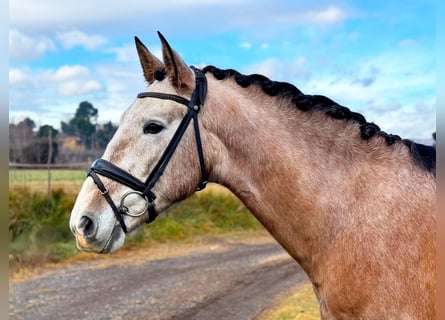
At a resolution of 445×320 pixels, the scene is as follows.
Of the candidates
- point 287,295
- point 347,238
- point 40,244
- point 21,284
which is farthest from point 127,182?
point 40,244

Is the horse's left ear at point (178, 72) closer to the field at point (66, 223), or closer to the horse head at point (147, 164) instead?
the horse head at point (147, 164)

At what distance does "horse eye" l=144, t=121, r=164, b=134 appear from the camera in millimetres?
2697

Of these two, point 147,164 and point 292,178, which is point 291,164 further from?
point 147,164

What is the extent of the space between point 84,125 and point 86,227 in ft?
54.3

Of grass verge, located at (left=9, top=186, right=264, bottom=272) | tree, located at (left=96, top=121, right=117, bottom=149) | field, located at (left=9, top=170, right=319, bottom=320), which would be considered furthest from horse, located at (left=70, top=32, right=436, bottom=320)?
tree, located at (left=96, top=121, right=117, bottom=149)

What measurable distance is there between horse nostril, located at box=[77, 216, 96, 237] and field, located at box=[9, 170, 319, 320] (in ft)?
17.8

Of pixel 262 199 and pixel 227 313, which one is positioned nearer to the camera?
pixel 262 199

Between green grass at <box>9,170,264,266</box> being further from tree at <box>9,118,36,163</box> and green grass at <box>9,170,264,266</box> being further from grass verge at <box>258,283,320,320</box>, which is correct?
grass verge at <box>258,283,320,320</box>

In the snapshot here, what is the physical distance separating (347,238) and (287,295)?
20.5ft

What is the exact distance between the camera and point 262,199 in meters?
2.77

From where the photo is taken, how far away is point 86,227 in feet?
8.52

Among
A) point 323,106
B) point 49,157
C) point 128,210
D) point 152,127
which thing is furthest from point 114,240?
point 49,157

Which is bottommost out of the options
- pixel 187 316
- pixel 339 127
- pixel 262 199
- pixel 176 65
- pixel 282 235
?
pixel 187 316

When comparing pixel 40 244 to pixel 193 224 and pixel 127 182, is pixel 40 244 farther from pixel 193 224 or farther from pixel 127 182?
pixel 127 182
